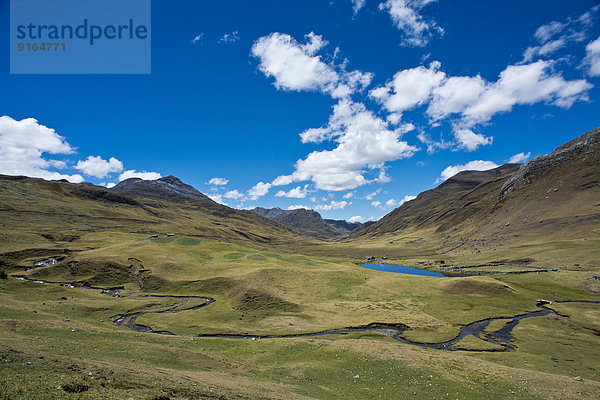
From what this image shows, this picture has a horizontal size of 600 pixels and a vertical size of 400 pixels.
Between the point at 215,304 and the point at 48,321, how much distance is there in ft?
115

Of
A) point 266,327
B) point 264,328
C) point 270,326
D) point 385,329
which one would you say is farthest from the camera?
point 385,329

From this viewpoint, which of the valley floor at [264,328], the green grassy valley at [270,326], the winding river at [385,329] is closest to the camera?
the valley floor at [264,328]

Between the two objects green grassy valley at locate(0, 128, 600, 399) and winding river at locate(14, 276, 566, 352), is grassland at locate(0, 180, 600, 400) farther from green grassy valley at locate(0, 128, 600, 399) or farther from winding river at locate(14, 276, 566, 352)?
winding river at locate(14, 276, 566, 352)

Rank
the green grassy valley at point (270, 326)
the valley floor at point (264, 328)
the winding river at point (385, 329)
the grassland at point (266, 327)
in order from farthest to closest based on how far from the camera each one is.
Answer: the winding river at point (385, 329), the green grassy valley at point (270, 326), the valley floor at point (264, 328), the grassland at point (266, 327)

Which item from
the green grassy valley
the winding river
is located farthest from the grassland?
the winding river

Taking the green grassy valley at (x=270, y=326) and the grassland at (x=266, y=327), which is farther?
the green grassy valley at (x=270, y=326)

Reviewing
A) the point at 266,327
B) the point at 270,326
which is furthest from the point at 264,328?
the point at 270,326

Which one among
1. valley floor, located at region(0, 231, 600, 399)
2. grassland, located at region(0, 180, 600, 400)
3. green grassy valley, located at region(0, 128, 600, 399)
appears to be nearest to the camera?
grassland, located at region(0, 180, 600, 400)

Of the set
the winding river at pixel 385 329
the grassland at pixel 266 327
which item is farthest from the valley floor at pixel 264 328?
the winding river at pixel 385 329

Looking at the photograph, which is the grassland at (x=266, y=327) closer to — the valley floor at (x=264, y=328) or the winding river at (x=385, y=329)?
the valley floor at (x=264, y=328)

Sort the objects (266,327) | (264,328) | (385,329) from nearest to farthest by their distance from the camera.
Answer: (264,328), (266,327), (385,329)

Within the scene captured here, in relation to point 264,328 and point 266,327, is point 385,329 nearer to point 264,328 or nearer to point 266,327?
point 266,327

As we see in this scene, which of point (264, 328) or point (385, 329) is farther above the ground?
point (264, 328)

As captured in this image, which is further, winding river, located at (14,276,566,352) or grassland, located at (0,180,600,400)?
winding river, located at (14,276,566,352)
